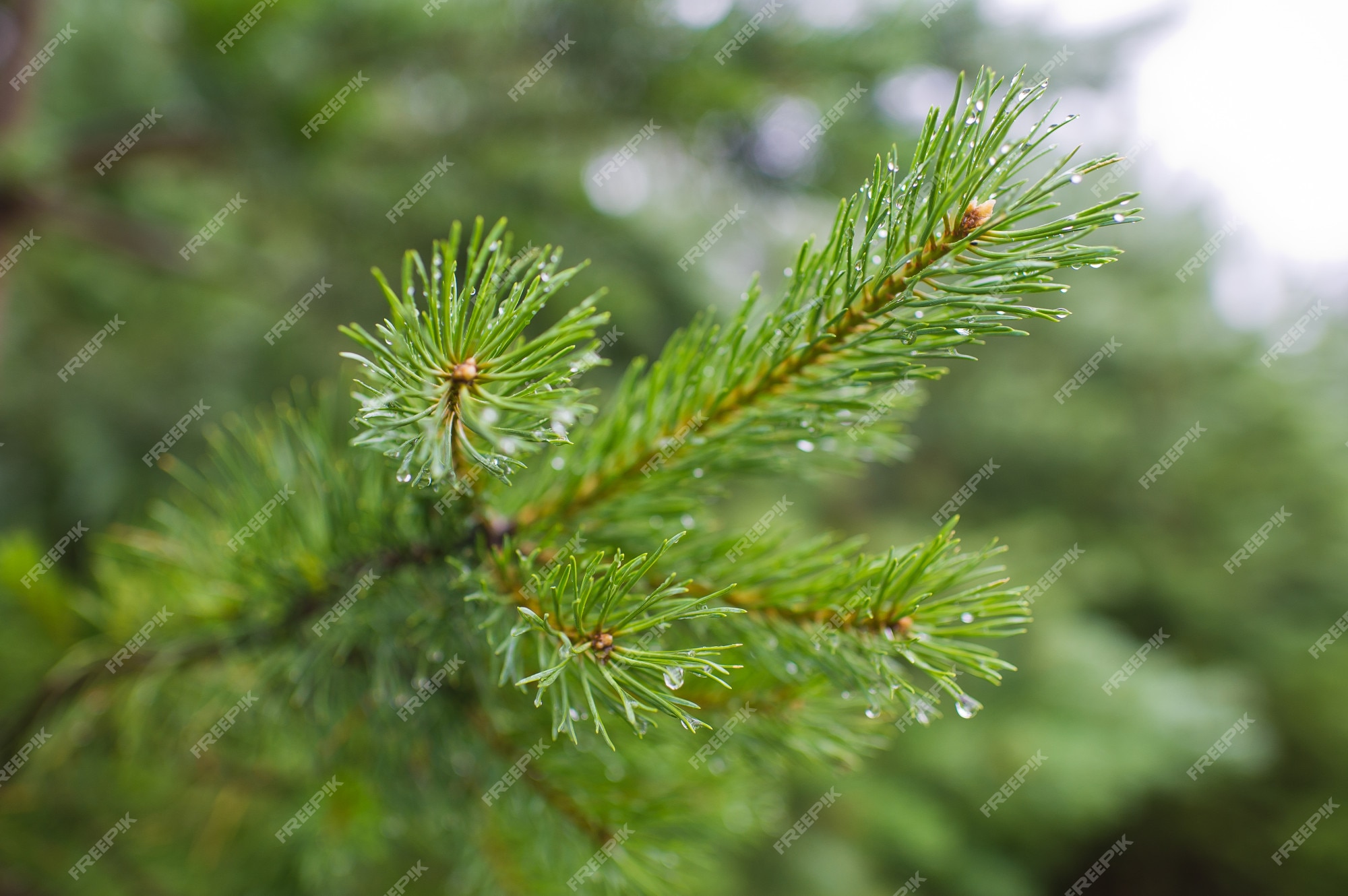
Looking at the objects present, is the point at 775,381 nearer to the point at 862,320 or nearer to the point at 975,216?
the point at 862,320

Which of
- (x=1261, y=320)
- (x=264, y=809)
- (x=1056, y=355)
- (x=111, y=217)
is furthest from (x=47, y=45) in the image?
(x=1261, y=320)

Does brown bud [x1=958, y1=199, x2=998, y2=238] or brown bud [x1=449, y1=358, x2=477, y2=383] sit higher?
brown bud [x1=958, y1=199, x2=998, y2=238]

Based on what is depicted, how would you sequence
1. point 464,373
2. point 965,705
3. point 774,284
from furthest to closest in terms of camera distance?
point 774,284, point 965,705, point 464,373

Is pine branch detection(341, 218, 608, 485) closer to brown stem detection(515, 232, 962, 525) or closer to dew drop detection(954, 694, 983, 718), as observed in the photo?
brown stem detection(515, 232, 962, 525)

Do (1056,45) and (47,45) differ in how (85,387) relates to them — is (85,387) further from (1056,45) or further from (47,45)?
(1056,45)

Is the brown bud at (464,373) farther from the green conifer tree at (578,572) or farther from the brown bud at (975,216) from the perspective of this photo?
the brown bud at (975,216)

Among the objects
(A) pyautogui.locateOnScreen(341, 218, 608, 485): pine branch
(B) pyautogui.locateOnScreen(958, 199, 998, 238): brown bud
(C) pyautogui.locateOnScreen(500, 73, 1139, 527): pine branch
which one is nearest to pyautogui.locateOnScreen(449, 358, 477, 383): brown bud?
(A) pyautogui.locateOnScreen(341, 218, 608, 485): pine branch

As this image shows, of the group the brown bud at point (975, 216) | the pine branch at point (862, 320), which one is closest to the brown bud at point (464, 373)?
the pine branch at point (862, 320)

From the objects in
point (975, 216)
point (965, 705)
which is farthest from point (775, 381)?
point (965, 705)
